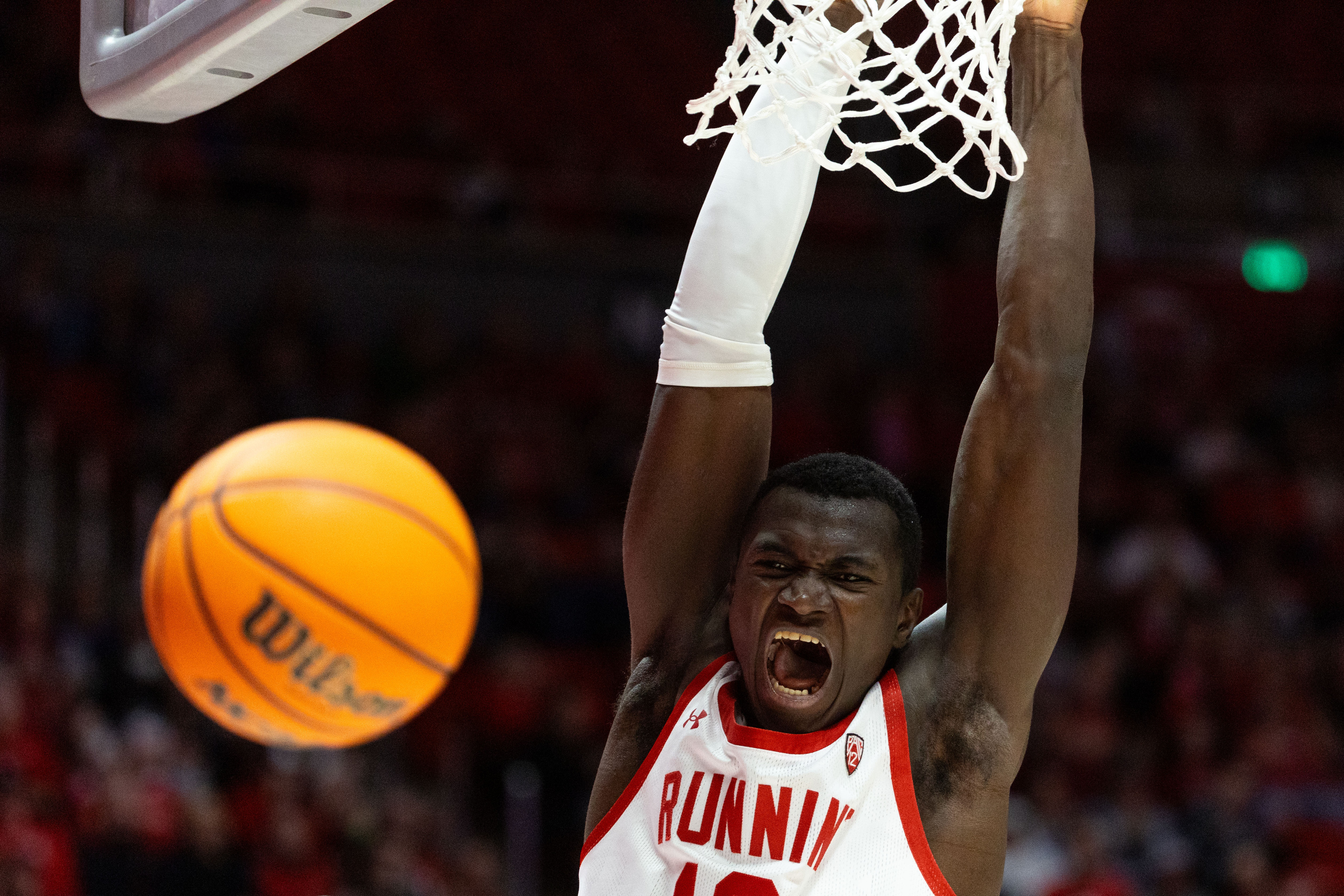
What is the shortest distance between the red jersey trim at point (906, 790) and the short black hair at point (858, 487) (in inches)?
7.4

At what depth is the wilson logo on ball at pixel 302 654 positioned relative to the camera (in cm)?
411

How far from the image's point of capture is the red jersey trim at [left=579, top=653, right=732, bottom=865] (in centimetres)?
248

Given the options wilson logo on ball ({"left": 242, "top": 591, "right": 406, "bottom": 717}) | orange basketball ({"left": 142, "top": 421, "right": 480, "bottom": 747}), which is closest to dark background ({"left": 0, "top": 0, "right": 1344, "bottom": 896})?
orange basketball ({"left": 142, "top": 421, "right": 480, "bottom": 747})

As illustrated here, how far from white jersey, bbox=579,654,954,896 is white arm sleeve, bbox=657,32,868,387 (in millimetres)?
548

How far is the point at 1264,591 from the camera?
31.0 feet

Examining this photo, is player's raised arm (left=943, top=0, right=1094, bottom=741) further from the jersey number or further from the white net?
the jersey number

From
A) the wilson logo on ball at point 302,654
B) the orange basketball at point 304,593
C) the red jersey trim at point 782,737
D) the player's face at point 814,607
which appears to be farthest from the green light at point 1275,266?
the red jersey trim at point 782,737

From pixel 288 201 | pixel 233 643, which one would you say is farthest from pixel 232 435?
pixel 233 643

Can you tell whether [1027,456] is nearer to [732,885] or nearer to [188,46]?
[732,885]

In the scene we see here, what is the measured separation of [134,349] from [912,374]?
16.4 feet

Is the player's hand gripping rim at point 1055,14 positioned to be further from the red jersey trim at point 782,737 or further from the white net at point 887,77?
the red jersey trim at point 782,737

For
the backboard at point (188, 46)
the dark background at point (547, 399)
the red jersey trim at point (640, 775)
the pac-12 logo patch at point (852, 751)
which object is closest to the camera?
the backboard at point (188, 46)

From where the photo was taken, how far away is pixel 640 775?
249cm

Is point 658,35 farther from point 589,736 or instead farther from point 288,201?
point 589,736
